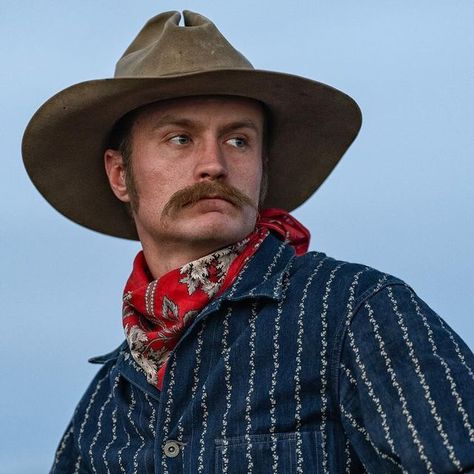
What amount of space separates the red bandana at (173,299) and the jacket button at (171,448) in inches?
11.0

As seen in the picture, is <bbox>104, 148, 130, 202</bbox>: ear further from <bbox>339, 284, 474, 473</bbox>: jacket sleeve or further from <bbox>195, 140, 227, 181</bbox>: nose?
<bbox>339, 284, 474, 473</bbox>: jacket sleeve

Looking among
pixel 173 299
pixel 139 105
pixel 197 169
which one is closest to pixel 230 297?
pixel 173 299

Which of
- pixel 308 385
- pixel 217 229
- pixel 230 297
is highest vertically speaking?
pixel 217 229

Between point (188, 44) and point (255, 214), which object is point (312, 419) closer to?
point (255, 214)

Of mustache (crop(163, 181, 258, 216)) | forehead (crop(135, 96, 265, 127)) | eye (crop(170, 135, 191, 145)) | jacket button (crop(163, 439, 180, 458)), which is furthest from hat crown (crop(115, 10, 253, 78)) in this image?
jacket button (crop(163, 439, 180, 458))

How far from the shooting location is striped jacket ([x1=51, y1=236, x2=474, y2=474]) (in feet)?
10.5

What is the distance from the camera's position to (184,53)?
13.5ft

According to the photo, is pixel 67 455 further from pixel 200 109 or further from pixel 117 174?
pixel 200 109

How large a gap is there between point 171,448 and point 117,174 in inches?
49.0

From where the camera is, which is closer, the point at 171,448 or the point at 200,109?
the point at 171,448

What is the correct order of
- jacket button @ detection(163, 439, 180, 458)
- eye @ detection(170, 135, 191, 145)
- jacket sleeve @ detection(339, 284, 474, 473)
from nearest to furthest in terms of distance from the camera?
jacket sleeve @ detection(339, 284, 474, 473)
jacket button @ detection(163, 439, 180, 458)
eye @ detection(170, 135, 191, 145)

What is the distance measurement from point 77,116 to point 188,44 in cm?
49

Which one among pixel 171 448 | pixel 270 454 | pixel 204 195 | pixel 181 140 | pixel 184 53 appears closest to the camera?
pixel 270 454

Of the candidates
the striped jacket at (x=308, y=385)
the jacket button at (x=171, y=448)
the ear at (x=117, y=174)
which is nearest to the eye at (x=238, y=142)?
the striped jacket at (x=308, y=385)
